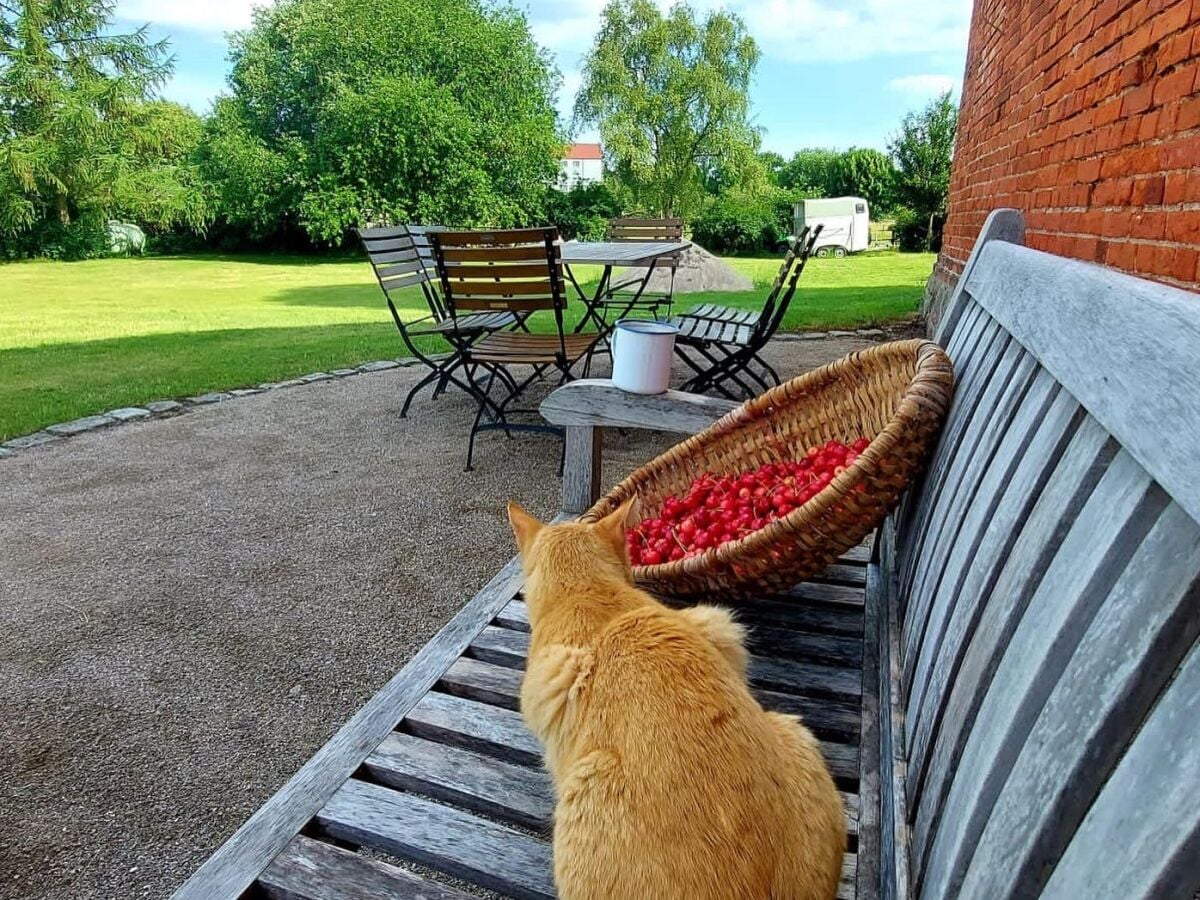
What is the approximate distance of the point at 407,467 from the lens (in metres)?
4.47

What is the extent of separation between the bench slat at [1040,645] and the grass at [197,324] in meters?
6.06

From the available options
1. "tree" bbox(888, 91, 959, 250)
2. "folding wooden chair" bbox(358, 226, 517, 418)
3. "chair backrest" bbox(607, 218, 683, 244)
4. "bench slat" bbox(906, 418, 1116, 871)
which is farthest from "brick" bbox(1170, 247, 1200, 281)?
"tree" bbox(888, 91, 959, 250)

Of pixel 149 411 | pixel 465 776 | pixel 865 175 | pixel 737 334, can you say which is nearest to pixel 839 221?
pixel 865 175

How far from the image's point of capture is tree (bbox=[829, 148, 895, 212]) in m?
35.1

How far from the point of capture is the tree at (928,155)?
24.6 meters

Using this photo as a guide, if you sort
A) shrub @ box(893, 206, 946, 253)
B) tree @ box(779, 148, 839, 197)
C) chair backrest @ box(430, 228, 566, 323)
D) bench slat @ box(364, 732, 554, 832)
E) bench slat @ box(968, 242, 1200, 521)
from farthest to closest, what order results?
tree @ box(779, 148, 839, 197)
shrub @ box(893, 206, 946, 253)
chair backrest @ box(430, 228, 566, 323)
bench slat @ box(364, 732, 554, 832)
bench slat @ box(968, 242, 1200, 521)

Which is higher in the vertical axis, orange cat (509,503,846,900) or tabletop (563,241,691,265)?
orange cat (509,503,846,900)

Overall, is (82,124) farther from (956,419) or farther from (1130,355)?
(1130,355)

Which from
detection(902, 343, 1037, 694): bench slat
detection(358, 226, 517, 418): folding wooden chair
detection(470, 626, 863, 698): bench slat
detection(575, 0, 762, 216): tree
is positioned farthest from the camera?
detection(575, 0, 762, 216): tree

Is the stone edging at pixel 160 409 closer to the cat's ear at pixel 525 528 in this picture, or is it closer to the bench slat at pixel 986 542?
the cat's ear at pixel 525 528

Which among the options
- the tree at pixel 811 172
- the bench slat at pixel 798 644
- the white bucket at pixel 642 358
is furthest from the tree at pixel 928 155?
the bench slat at pixel 798 644

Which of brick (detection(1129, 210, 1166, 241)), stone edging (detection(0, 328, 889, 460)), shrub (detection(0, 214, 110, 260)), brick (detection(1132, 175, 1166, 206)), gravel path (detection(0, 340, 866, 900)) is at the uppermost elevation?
brick (detection(1132, 175, 1166, 206))

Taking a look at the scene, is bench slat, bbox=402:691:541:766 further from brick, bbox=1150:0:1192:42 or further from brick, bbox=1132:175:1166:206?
brick, bbox=1150:0:1192:42

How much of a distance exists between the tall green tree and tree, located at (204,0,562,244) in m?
2.03
